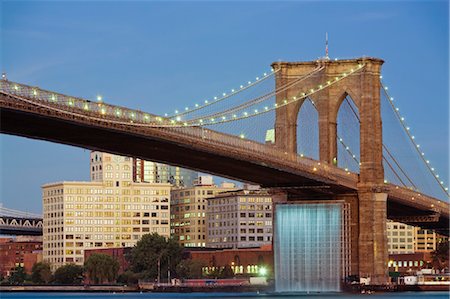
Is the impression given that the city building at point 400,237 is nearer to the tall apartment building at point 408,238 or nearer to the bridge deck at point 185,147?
the tall apartment building at point 408,238

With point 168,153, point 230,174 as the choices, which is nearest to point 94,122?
point 168,153

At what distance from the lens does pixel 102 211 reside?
16338 cm

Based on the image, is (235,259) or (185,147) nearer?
(185,147)

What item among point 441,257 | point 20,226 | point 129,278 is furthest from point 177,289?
point 20,226

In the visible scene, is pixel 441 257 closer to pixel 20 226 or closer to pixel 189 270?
pixel 189 270

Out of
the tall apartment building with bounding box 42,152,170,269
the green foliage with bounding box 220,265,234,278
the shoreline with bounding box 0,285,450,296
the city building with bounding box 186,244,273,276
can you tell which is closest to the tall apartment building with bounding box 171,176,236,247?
the tall apartment building with bounding box 42,152,170,269

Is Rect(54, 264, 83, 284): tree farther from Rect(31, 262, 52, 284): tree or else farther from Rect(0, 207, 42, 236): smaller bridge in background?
Rect(0, 207, 42, 236): smaller bridge in background

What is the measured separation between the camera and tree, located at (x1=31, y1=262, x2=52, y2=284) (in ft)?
463

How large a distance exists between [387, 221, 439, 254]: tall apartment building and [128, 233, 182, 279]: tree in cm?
6769

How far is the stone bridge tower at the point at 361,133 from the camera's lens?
7931 cm

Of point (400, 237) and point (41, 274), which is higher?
point (400, 237)

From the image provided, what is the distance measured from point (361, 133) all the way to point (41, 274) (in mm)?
68942

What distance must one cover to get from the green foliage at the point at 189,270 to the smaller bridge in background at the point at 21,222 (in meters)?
40.4

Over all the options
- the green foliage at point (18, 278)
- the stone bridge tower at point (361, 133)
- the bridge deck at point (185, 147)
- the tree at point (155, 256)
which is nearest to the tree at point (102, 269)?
the tree at point (155, 256)
